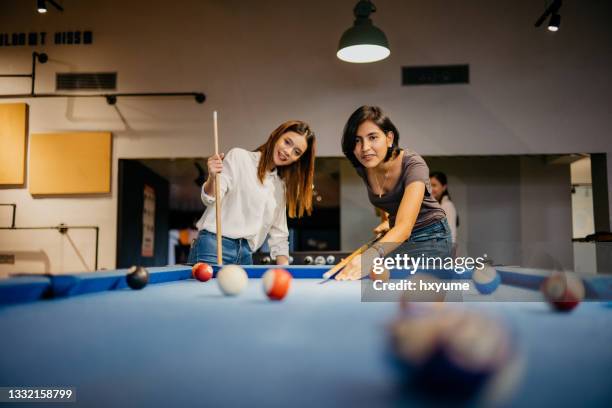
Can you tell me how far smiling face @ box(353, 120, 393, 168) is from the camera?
241 centimetres

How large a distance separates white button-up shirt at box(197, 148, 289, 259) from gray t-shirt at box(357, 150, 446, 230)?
60cm

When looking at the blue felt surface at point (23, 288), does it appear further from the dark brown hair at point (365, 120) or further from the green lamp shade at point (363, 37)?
the green lamp shade at point (363, 37)

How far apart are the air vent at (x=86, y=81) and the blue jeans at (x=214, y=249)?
3180mm

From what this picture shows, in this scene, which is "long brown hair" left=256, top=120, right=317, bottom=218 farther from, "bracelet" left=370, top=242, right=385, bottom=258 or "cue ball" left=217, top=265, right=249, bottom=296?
"cue ball" left=217, top=265, right=249, bottom=296

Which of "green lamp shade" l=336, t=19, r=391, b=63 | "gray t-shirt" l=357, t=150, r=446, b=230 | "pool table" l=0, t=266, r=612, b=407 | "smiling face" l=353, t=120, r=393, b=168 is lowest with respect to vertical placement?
"pool table" l=0, t=266, r=612, b=407

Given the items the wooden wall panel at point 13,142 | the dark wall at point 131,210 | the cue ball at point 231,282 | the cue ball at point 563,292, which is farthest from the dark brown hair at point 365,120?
the wooden wall panel at point 13,142

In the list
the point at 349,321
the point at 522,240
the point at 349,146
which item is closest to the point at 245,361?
the point at 349,321

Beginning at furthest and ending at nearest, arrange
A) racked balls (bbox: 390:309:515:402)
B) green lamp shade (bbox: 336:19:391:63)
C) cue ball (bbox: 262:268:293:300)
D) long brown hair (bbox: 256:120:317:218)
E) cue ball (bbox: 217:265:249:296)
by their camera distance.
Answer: green lamp shade (bbox: 336:19:391:63) → long brown hair (bbox: 256:120:317:218) → cue ball (bbox: 217:265:249:296) → cue ball (bbox: 262:268:293:300) → racked balls (bbox: 390:309:515:402)

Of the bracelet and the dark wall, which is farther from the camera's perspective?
the dark wall

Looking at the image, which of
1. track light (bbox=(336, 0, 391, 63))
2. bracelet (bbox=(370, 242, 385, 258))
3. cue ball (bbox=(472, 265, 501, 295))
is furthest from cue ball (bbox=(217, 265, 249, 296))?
track light (bbox=(336, 0, 391, 63))

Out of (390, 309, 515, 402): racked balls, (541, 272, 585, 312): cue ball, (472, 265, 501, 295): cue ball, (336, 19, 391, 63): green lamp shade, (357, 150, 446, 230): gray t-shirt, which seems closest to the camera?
(390, 309, 515, 402): racked balls

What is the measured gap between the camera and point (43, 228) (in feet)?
16.8

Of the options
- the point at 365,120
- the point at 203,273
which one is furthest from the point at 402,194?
the point at 203,273

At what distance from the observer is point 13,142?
5.23 meters
